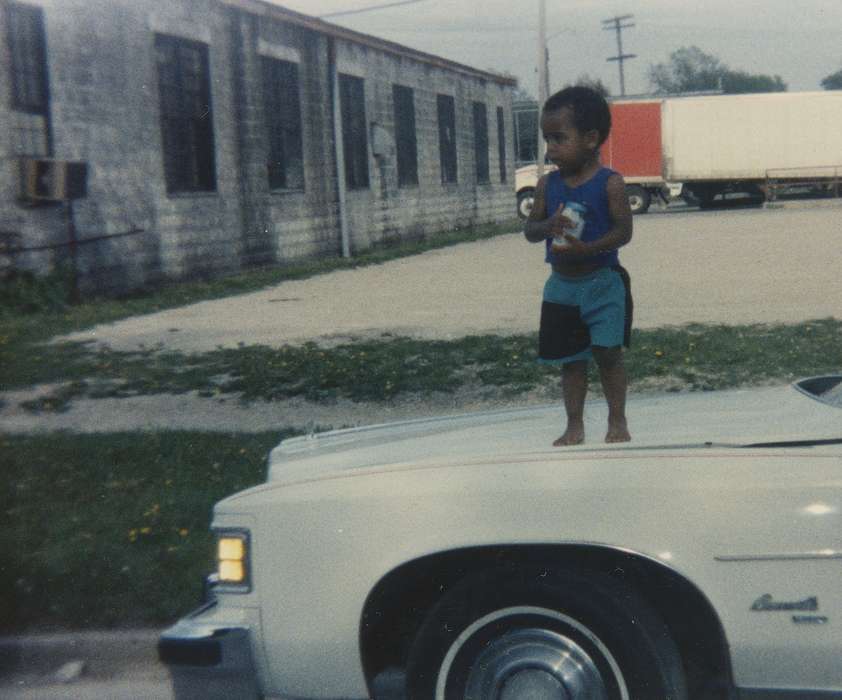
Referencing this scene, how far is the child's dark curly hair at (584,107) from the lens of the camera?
4.12 metres

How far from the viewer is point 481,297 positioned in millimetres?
15258

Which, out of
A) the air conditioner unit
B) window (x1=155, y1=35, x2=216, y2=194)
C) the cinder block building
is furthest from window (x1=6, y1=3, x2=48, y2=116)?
window (x1=155, y1=35, x2=216, y2=194)

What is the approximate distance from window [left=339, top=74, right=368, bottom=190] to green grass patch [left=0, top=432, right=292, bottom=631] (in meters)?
16.4

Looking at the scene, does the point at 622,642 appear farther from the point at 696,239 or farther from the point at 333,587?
the point at 696,239

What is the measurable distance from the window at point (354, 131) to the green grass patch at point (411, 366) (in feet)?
42.4

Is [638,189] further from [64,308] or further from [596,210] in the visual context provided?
[596,210]

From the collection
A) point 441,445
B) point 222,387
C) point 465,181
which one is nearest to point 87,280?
point 222,387

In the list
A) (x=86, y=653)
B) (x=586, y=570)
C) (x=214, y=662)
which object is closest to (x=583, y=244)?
(x=586, y=570)

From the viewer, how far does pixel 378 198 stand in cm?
2527

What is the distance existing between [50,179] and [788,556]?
41.7 ft

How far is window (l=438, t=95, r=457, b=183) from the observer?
98.1ft

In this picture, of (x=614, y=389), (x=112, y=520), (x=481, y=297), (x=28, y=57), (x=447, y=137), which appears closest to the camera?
(x=614, y=389)

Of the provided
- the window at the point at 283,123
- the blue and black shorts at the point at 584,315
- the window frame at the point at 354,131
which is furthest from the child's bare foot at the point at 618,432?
the window frame at the point at 354,131

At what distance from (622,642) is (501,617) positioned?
291 mm
